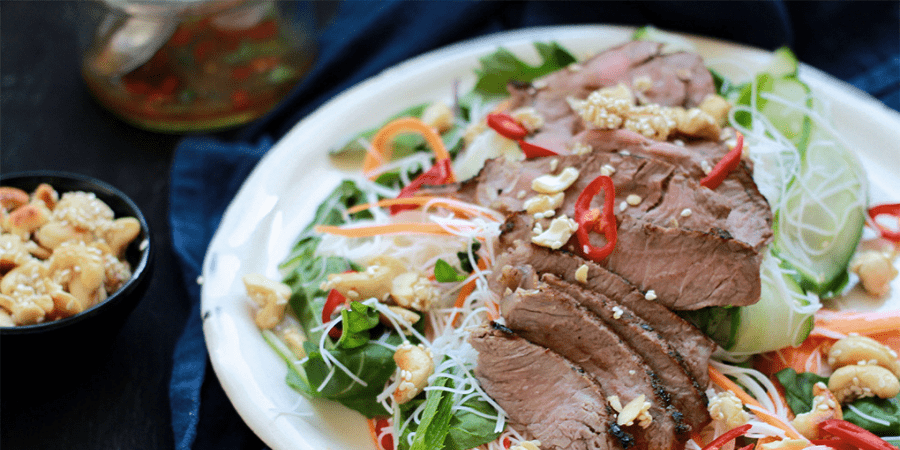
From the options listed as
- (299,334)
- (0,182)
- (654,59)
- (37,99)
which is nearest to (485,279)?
(299,334)

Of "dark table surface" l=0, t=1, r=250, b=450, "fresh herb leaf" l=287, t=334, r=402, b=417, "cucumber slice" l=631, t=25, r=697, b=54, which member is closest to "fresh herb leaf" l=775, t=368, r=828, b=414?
"fresh herb leaf" l=287, t=334, r=402, b=417

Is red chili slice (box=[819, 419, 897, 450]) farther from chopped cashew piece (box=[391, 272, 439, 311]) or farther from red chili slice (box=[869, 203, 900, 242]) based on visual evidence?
chopped cashew piece (box=[391, 272, 439, 311])

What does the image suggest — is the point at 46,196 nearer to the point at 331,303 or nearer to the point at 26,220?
the point at 26,220

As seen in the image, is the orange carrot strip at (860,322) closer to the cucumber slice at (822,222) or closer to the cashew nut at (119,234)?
the cucumber slice at (822,222)

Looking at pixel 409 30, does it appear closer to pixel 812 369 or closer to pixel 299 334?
pixel 299 334

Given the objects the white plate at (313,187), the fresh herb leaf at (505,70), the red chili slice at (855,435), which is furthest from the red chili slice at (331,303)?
the red chili slice at (855,435)

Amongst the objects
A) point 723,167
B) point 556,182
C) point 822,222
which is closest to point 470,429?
point 556,182
